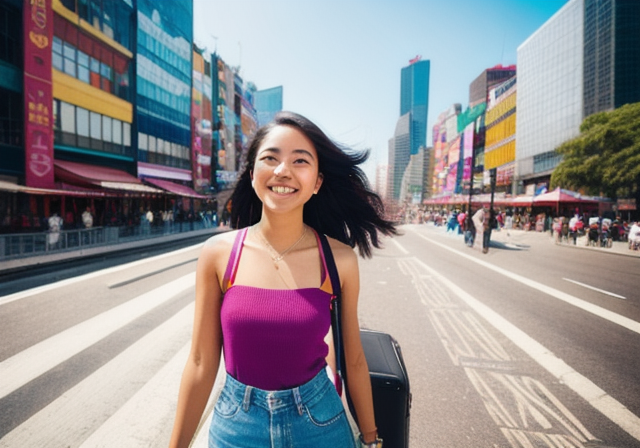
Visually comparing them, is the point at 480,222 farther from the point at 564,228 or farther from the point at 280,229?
the point at 280,229

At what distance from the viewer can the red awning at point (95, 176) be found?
18125 mm

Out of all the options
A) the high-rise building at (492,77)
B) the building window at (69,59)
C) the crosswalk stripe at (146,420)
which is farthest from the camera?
the high-rise building at (492,77)

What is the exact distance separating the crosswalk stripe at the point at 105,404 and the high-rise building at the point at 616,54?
58.7 m

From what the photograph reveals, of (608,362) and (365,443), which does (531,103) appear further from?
(365,443)

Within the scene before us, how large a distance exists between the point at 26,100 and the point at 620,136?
39203mm

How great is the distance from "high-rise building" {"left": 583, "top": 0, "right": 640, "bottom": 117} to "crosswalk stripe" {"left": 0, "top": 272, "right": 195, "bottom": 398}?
58366 millimetres

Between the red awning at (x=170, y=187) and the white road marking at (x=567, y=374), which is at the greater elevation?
the red awning at (x=170, y=187)

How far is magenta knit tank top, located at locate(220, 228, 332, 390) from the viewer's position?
Answer: 4.29ft

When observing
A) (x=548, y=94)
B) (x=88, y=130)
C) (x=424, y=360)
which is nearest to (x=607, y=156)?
(x=424, y=360)

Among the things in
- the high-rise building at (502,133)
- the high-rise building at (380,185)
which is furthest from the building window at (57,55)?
the high-rise building at (502,133)

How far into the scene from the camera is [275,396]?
129 centimetres

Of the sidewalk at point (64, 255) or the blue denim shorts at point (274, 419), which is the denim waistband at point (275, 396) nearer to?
the blue denim shorts at point (274, 419)

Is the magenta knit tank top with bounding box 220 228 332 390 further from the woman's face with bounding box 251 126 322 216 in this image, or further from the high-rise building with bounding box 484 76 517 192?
the high-rise building with bounding box 484 76 517 192

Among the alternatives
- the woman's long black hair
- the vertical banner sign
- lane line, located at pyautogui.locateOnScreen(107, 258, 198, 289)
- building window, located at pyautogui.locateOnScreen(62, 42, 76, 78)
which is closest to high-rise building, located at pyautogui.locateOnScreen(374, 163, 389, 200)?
the woman's long black hair
